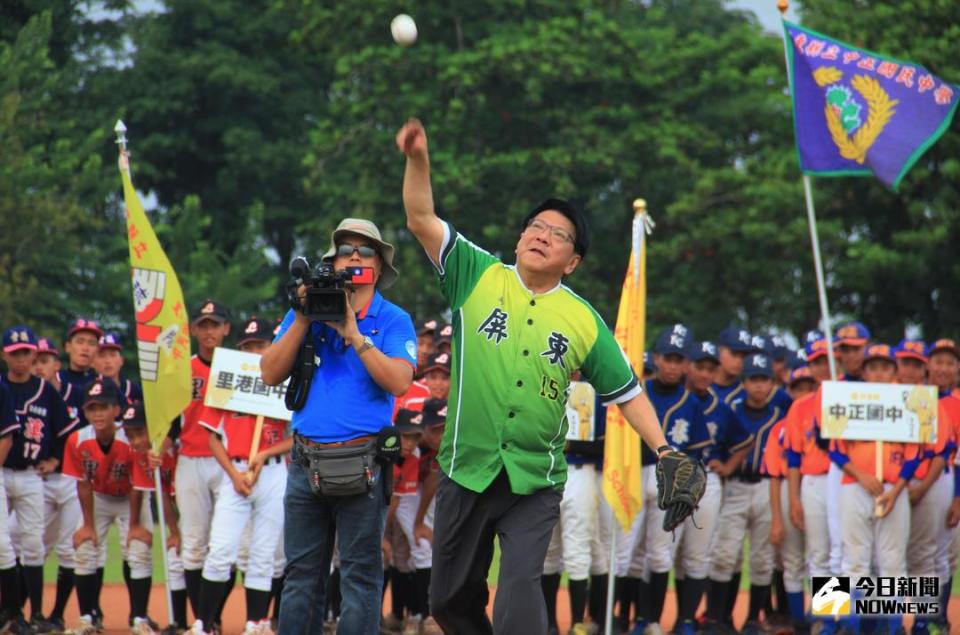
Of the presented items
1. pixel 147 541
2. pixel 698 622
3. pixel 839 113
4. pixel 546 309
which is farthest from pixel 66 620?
pixel 839 113

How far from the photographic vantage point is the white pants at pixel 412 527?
12758 mm

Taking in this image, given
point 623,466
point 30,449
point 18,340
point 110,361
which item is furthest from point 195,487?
point 623,466

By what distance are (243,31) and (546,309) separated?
3248 cm

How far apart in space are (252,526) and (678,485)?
16.0ft

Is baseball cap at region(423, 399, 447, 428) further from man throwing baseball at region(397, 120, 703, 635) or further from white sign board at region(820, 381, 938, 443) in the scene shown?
man throwing baseball at region(397, 120, 703, 635)

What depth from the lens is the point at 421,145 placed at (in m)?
7.24

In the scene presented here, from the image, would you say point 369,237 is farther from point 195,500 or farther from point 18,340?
point 18,340

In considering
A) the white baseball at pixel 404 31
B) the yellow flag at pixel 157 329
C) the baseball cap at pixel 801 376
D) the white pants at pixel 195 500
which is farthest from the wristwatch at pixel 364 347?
the baseball cap at pixel 801 376

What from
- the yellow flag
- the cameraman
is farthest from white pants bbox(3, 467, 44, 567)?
the cameraman

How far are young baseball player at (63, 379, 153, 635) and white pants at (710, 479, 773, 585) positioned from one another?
465 centimetres

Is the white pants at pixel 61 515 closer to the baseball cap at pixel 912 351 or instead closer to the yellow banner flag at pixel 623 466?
the yellow banner flag at pixel 623 466

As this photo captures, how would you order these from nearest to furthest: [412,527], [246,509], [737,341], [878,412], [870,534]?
1. [246,509]
2. [878,412]
3. [870,534]
4. [412,527]
5. [737,341]

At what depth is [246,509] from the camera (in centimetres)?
1144

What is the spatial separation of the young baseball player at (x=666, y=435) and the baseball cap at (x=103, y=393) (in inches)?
165
